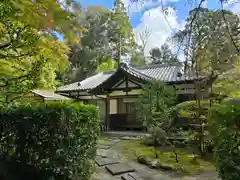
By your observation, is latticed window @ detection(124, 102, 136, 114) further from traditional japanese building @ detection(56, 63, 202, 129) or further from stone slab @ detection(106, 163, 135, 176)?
stone slab @ detection(106, 163, 135, 176)

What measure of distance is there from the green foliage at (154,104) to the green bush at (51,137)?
133 inches

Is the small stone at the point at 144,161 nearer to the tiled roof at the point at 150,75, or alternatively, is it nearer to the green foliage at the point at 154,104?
the green foliage at the point at 154,104

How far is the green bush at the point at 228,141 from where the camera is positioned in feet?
8.78

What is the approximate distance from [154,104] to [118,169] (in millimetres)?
2785

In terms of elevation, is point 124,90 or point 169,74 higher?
point 169,74

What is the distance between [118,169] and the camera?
196 inches

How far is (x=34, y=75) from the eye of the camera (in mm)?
4152

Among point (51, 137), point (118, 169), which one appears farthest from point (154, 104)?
point (51, 137)

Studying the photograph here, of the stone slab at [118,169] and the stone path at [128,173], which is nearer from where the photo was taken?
the stone path at [128,173]

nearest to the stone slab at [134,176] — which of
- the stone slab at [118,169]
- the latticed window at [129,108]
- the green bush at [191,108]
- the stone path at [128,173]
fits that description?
the stone path at [128,173]

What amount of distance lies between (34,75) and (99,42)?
21.2 meters

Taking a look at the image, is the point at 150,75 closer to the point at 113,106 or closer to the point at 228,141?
the point at 113,106

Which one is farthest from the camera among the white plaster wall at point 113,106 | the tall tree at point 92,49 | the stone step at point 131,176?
the tall tree at point 92,49

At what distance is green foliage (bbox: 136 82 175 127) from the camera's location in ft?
22.4
